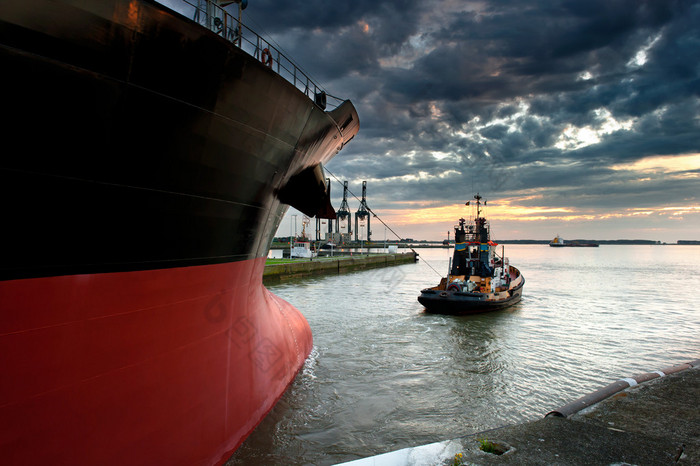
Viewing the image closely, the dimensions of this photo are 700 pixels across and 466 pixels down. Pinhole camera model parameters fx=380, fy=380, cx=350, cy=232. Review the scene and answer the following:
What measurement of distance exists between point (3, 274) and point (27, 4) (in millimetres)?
1875

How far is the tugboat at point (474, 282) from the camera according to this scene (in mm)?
16047

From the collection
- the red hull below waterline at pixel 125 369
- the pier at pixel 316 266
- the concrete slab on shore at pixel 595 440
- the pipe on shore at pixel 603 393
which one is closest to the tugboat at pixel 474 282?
the pipe on shore at pixel 603 393

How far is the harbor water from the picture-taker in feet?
19.5

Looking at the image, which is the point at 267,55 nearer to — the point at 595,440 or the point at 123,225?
the point at 123,225

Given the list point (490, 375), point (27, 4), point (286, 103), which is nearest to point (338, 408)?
point (490, 375)

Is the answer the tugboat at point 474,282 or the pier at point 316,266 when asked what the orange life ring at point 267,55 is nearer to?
the tugboat at point 474,282

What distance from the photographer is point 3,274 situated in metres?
2.71

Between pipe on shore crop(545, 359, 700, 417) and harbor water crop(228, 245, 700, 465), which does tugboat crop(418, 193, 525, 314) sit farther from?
pipe on shore crop(545, 359, 700, 417)

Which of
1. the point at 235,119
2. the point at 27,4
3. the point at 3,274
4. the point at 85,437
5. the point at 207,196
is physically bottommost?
the point at 85,437

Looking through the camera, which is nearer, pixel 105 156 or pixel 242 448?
pixel 105 156

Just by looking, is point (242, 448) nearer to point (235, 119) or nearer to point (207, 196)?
point (207, 196)

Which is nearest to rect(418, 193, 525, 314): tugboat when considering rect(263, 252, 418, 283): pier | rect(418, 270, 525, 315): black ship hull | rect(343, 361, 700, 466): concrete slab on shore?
rect(418, 270, 525, 315): black ship hull

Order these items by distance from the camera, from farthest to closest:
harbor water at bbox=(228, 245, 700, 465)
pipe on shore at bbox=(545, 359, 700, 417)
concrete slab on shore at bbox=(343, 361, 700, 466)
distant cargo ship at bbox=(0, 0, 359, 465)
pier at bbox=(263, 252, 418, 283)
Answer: pier at bbox=(263, 252, 418, 283) → harbor water at bbox=(228, 245, 700, 465) → pipe on shore at bbox=(545, 359, 700, 417) → concrete slab on shore at bbox=(343, 361, 700, 466) → distant cargo ship at bbox=(0, 0, 359, 465)

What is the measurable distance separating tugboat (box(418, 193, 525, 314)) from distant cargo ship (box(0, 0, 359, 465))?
1261 centimetres
